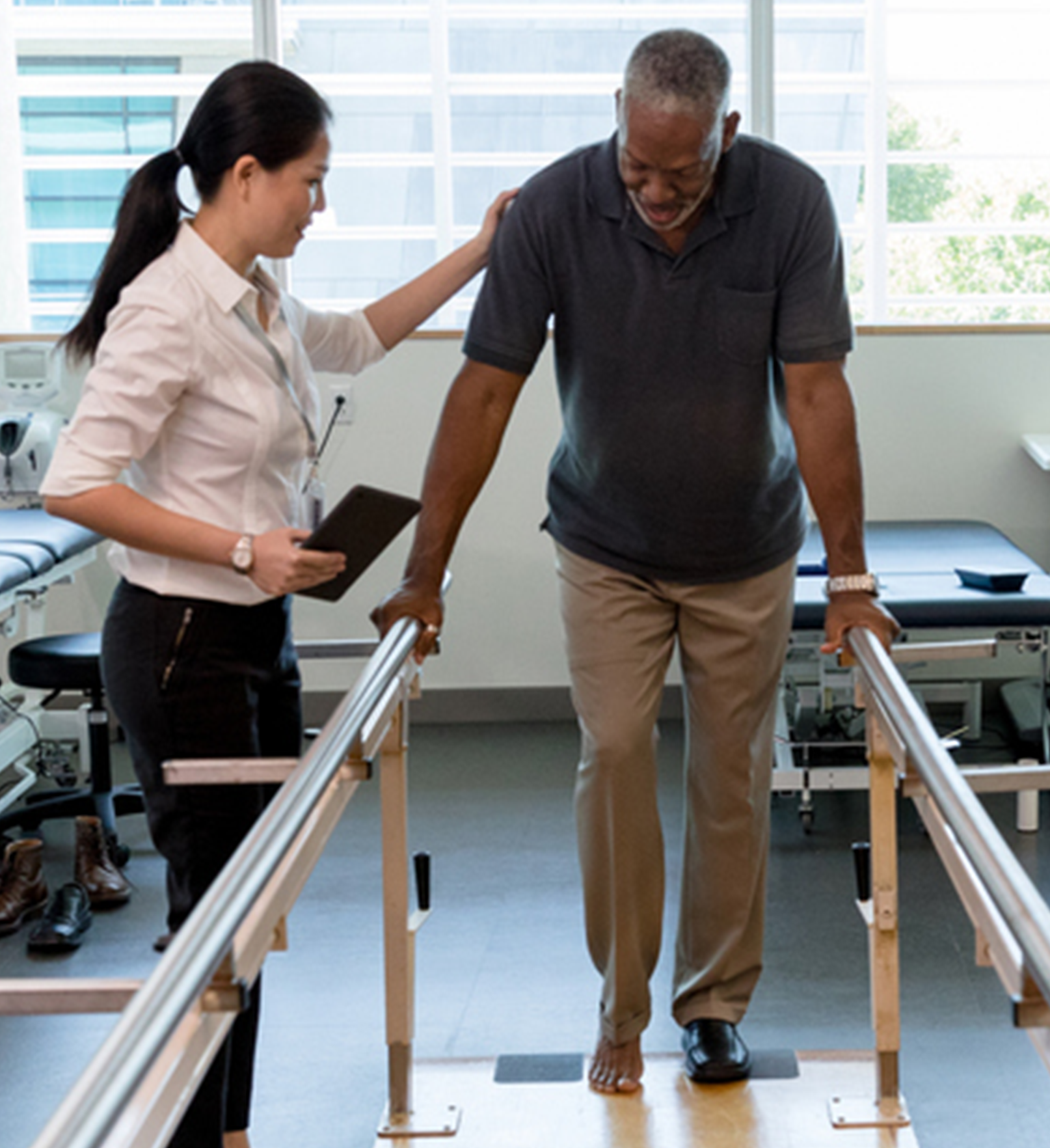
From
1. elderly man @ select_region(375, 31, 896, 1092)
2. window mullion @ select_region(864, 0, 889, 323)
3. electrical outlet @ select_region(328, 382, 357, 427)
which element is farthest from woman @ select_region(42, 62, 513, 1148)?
window mullion @ select_region(864, 0, 889, 323)

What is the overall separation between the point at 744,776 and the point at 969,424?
9.47 feet

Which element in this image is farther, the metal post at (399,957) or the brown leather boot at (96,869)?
the brown leather boot at (96,869)

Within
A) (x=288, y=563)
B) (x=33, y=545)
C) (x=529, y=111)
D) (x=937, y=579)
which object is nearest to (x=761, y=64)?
(x=529, y=111)

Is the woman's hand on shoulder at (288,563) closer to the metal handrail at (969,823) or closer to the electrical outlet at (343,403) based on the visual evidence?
the metal handrail at (969,823)

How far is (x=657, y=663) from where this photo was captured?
2408 mm

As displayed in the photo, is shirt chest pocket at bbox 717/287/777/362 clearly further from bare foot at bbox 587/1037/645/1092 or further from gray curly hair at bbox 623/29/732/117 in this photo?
bare foot at bbox 587/1037/645/1092

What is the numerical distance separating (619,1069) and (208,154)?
1.43 metres

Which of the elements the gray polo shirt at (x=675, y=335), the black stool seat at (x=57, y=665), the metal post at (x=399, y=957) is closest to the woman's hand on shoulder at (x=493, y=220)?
the gray polo shirt at (x=675, y=335)

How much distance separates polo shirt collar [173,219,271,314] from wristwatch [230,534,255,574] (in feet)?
0.90

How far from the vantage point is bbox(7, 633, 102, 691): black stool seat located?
12.5 ft

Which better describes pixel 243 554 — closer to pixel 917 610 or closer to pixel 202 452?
pixel 202 452

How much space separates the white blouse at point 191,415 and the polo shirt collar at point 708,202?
1.65ft

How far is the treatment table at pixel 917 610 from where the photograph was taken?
12.6 ft

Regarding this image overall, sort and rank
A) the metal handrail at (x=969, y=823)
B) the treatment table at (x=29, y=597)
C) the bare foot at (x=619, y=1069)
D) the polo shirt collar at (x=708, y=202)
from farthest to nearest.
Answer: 1. the treatment table at (x=29, y=597)
2. the bare foot at (x=619, y=1069)
3. the polo shirt collar at (x=708, y=202)
4. the metal handrail at (x=969, y=823)
